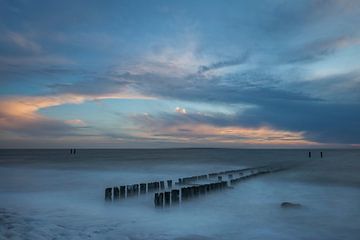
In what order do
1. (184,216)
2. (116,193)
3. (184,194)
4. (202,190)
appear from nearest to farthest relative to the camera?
1. (184,216)
2. (184,194)
3. (116,193)
4. (202,190)

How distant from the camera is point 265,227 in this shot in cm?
1349

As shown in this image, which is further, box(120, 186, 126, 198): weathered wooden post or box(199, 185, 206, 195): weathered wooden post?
box(199, 185, 206, 195): weathered wooden post

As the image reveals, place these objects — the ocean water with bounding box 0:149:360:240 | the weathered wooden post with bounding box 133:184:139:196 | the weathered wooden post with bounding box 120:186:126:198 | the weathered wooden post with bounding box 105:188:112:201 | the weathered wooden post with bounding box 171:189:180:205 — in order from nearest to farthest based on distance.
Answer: the ocean water with bounding box 0:149:360:240 < the weathered wooden post with bounding box 171:189:180:205 < the weathered wooden post with bounding box 105:188:112:201 < the weathered wooden post with bounding box 120:186:126:198 < the weathered wooden post with bounding box 133:184:139:196

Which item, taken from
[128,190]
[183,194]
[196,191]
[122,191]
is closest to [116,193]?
[122,191]

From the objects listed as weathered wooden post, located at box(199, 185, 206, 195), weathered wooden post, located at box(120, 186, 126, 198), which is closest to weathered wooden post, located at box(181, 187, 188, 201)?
weathered wooden post, located at box(199, 185, 206, 195)

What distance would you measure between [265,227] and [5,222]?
989cm

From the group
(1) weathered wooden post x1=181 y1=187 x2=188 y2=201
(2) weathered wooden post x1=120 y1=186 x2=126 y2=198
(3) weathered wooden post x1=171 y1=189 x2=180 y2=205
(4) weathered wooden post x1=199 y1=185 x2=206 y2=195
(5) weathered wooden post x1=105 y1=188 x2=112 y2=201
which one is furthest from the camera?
(4) weathered wooden post x1=199 y1=185 x2=206 y2=195

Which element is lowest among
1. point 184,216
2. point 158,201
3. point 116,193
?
point 184,216

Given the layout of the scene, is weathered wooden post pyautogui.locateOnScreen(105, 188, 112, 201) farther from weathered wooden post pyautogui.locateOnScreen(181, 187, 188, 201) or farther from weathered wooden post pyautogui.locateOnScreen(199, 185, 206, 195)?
weathered wooden post pyautogui.locateOnScreen(199, 185, 206, 195)

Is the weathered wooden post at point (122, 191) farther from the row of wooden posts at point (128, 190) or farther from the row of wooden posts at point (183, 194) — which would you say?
the row of wooden posts at point (183, 194)

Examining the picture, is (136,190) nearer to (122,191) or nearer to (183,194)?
(122,191)

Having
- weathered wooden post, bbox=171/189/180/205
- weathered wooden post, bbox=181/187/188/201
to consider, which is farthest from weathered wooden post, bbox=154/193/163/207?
weathered wooden post, bbox=181/187/188/201

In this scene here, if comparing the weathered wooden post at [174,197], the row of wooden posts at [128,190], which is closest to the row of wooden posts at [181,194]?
the weathered wooden post at [174,197]

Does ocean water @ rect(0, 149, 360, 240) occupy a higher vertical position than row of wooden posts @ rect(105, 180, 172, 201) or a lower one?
lower
